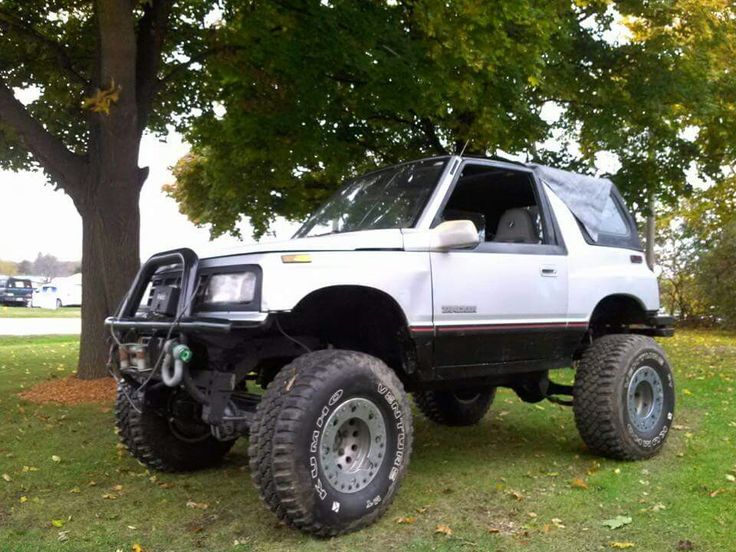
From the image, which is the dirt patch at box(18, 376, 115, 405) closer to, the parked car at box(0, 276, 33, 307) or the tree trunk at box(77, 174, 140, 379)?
the tree trunk at box(77, 174, 140, 379)

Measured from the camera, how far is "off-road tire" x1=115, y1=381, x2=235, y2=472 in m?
5.13

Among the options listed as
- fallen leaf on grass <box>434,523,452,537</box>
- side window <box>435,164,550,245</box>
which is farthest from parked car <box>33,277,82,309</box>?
fallen leaf on grass <box>434,523,452,537</box>

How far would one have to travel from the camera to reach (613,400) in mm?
5477

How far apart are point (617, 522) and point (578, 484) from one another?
2.58 feet

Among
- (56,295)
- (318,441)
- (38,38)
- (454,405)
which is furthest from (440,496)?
(56,295)

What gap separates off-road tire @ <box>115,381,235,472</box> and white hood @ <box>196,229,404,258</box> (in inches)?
53.1

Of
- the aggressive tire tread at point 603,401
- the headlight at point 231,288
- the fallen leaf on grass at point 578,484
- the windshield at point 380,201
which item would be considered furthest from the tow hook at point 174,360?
the aggressive tire tread at point 603,401

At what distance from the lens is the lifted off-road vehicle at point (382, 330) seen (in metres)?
4.02

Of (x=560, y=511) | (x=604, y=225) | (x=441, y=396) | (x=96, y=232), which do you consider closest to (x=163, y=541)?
(x=560, y=511)

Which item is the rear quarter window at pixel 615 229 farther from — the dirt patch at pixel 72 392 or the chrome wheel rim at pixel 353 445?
the dirt patch at pixel 72 392

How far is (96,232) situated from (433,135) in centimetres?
729

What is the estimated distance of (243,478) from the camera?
17.4ft

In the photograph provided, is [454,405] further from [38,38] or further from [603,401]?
[38,38]

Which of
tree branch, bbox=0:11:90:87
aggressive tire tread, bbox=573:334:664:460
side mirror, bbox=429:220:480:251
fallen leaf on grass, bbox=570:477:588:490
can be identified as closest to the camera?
side mirror, bbox=429:220:480:251
